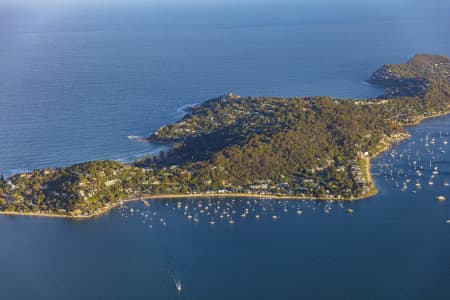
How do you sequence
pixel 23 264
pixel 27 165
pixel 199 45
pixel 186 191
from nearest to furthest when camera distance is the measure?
pixel 23 264 → pixel 186 191 → pixel 27 165 → pixel 199 45

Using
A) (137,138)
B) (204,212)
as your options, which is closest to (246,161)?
(204,212)

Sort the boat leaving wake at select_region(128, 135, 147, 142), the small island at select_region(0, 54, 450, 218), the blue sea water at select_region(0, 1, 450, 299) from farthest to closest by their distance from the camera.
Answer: the boat leaving wake at select_region(128, 135, 147, 142), the small island at select_region(0, 54, 450, 218), the blue sea water at select_region(0, 1, 450, 299)

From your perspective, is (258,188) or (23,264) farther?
(258,188)

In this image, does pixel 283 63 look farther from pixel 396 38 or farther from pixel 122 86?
pixel 396 38

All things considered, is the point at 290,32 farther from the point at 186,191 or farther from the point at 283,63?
the point at 186,191

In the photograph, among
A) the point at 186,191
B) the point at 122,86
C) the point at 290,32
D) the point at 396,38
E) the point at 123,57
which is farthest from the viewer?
the point at 290,32

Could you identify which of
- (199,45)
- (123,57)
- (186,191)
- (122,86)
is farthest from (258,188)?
(199,45)
